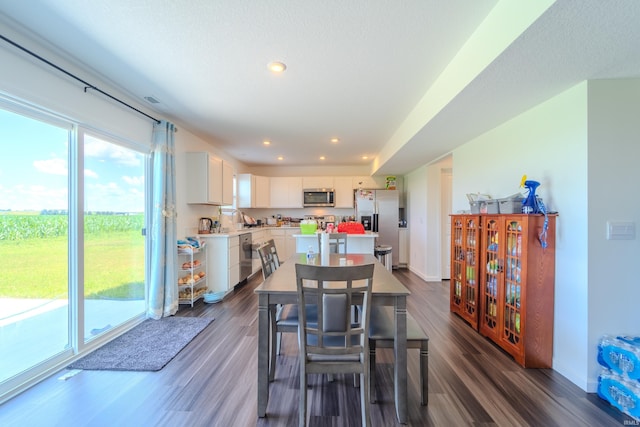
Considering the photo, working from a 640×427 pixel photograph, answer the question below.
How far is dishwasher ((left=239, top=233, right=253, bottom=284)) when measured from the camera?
4441mm

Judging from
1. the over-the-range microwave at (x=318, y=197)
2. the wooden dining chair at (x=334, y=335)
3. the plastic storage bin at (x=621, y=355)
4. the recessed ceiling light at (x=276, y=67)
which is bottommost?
the plastic storage bin at (x=621, y=355)

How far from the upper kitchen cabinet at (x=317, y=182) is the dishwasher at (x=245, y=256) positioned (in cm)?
220

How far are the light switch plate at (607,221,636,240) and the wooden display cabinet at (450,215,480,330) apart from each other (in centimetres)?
102

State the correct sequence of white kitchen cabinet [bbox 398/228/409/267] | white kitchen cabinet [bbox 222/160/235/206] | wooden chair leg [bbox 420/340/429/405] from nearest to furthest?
1. wooden chair leg [bbox 420/340/429/405]
2. white kitchen cabinet [bbox 222/160/235/206]
3. white kitchen cabinet [bbox 398/228/409/267]

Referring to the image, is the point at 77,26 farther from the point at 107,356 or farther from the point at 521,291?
the point at 521,291

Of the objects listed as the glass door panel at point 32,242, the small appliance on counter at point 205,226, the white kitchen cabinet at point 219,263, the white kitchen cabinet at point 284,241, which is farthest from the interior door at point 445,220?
the glass door panel at point 32,242

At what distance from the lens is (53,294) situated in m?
2.12

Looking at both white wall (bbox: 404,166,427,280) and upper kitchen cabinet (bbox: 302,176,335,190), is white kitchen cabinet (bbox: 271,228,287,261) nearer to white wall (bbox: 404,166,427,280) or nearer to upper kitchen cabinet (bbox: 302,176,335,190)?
upper kitchen cabinet (bbox: 302,176,335,190)

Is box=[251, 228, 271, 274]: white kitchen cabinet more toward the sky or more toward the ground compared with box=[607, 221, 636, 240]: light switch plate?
more toward the ground

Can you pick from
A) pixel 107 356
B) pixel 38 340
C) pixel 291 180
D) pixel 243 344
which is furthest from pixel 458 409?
pixel 291 180

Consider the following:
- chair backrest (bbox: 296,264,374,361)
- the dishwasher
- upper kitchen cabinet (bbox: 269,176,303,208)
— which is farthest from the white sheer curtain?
upper kitchen cabinet (bbox: 269,176,303,208)

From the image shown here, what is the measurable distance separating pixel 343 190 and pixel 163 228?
4205 millimetres

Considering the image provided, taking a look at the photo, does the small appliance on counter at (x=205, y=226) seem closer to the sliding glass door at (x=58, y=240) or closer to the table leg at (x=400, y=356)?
the sliding glass door at (x=58, y=240)

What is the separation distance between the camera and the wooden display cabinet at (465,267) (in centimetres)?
283
